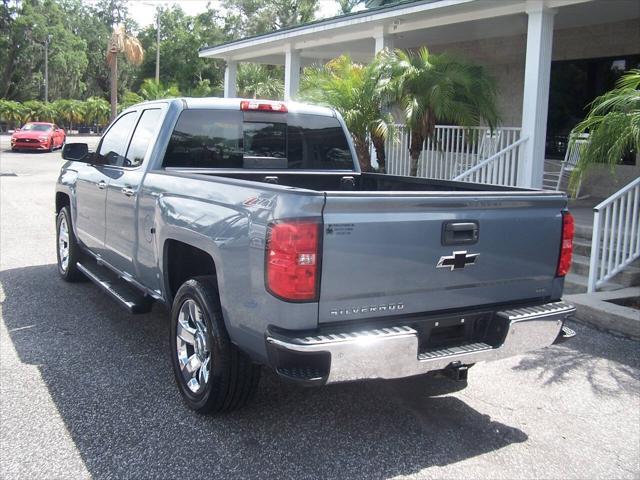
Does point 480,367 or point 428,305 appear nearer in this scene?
point 428,305

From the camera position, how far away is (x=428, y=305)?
376cm

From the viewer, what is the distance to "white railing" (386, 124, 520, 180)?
11.3 m

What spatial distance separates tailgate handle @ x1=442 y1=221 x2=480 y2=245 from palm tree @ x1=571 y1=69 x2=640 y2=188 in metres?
3.28

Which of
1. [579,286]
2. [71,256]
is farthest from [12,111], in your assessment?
[579,286]

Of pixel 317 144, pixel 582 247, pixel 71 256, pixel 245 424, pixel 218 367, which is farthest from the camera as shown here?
pixel 582 247

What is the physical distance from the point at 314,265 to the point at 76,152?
4.02 metres

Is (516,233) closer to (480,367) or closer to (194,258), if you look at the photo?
(480,367)

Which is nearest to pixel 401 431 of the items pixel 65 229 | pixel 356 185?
pixel 356 185

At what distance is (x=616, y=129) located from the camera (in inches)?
256

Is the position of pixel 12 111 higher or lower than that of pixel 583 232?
higher

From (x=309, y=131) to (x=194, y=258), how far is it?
1664 millimetres

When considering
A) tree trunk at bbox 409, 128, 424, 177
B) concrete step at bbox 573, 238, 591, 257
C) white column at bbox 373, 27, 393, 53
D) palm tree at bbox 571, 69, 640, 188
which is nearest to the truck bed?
palm tree at bbox 571, 69, 640, 188

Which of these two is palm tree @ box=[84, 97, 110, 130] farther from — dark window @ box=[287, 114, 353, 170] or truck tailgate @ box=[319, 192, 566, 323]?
truck tailgate @ box=[319, 192, 566, 323]

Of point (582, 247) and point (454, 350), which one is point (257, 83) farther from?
point (454, 350)
